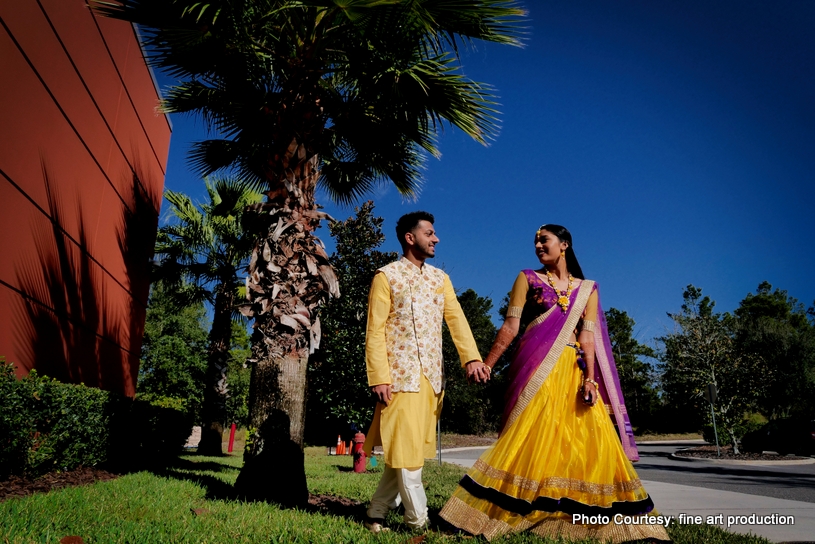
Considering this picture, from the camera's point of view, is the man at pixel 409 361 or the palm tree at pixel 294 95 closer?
the man at pixel 409 361

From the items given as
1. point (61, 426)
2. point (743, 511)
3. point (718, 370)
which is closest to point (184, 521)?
point (61, 426)

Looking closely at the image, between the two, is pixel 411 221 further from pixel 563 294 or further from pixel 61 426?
pixel 61 426

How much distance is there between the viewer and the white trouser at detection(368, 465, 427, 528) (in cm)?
292

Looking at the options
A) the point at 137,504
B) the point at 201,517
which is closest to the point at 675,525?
the point at 201,517

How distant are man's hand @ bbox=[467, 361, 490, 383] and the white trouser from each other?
63 cm

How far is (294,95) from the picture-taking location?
5.27m

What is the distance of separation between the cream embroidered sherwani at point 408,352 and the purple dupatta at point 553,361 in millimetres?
317

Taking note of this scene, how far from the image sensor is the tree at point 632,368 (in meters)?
39.7

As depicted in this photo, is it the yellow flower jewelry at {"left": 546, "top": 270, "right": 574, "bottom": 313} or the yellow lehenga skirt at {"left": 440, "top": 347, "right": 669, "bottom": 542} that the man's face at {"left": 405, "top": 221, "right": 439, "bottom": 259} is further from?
the yellow lehenga skirt at {"left": 440, "top": 347, "right": 669, "bottom": 542}

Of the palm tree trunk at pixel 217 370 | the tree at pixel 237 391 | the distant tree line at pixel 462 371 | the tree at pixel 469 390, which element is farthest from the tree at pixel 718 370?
the tree at pixel 237 391

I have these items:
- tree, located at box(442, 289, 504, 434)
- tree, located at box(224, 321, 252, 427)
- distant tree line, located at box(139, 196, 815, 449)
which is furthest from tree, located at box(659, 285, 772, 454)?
tree, located at box(224, 321, 252, 427)

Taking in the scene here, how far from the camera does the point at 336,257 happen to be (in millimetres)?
16328

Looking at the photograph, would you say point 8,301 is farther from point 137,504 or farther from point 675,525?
point 675,525

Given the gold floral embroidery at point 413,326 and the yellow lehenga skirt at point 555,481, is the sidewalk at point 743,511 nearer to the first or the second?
the yellow lehenga skirt at point 555,481
